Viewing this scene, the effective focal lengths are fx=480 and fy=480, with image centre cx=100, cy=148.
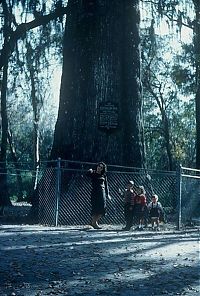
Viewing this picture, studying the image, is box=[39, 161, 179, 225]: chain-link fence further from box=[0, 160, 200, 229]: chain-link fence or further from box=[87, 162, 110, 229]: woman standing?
box=[87, 162, 110, 229]: woman standing

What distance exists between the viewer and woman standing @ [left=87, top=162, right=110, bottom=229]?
1117 centimetres

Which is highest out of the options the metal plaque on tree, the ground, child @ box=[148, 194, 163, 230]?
the metal plaque on tree

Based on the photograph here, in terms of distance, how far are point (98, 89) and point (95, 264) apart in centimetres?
725

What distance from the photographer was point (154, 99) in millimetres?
40906

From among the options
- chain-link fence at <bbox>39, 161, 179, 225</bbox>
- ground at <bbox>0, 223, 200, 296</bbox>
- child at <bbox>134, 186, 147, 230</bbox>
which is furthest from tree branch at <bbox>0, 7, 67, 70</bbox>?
ground at <bbox>0, 223, 200, 296</bbox>

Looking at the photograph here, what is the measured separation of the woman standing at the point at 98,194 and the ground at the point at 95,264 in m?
1.21

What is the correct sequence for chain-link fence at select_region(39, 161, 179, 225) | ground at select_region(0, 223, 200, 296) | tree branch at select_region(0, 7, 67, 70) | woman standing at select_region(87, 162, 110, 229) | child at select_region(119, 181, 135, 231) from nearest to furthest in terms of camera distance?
ground at select_region(0, 223, 200, 296), woman standing at select_region(87, 162, 110, 229), child at select_region(119, 181, 135, 231), chain-link fence at select_region(39, 161, 179, 225), tree branch at select_region(0, 7, 67, 70)

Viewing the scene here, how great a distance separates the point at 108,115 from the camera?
13312 millimetres

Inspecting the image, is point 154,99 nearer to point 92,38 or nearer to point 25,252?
point 92,38

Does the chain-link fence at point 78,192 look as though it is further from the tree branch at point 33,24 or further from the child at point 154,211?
the tree branch at point 33,24

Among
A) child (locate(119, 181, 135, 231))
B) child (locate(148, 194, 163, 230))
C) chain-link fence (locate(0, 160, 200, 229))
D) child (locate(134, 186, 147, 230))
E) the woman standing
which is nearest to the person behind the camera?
the woman standing

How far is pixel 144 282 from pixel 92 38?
8739mm

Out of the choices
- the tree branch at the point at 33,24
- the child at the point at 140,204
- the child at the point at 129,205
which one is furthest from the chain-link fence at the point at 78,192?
the tree branch at the point at 33,24

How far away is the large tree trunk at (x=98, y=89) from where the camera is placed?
43.3ft
